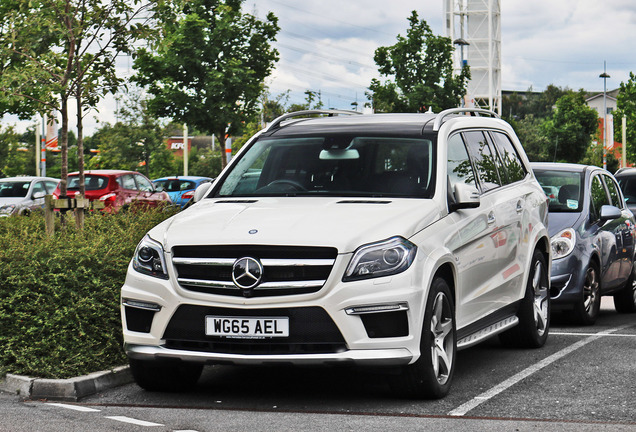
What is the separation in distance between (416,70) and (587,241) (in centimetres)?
3336

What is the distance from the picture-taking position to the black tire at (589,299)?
35.2ft

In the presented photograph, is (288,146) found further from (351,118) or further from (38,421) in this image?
(38,421)

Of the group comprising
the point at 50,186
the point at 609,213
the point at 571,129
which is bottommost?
the point at 609,213

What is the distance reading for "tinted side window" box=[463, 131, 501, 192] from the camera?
812cm

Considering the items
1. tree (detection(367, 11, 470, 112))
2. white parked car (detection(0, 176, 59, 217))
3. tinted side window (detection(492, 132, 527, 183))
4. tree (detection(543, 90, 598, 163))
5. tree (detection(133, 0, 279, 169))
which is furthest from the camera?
tree (detection(543, 90, 598, 163))

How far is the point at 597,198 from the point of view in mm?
11883

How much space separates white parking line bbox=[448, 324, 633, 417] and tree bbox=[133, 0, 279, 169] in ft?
73.3

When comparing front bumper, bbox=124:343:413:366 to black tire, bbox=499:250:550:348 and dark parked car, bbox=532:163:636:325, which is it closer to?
black tire, bbox=499:250:550:348

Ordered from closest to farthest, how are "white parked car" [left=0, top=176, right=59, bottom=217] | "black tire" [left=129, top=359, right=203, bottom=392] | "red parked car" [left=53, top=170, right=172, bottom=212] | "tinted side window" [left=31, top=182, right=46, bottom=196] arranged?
"black tire" [left=129, top=359, right=203, bottom=392]
"white parked car" [left=0, top=176, right=59, bottom=217]
"red parked car" [left=53, top=170, right=172, bottom=212]
"tinted side window" [left=31, top=182, right=46, bottom=196]

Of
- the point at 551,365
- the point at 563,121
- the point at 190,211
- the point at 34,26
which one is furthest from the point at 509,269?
the point at 563,121

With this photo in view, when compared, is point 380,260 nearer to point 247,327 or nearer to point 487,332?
point 247,327

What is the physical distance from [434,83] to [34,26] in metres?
32.1

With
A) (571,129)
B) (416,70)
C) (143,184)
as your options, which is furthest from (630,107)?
(143,184)

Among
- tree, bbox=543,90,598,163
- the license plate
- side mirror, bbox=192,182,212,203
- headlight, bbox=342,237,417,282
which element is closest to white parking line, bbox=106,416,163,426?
the license plate
